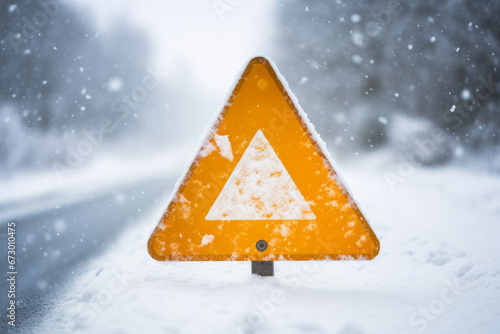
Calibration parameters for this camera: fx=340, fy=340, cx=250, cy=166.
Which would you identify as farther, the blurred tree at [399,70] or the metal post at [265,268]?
the blurred tree at [399,70]

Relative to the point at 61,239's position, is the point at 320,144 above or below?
above

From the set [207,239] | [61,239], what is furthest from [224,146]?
[61,239]

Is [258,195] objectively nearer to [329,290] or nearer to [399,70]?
[329,290]

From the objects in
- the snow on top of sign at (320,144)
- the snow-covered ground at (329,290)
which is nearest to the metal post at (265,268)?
the snow-covered ground at (329,290)

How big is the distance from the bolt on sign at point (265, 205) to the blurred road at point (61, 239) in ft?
6.14

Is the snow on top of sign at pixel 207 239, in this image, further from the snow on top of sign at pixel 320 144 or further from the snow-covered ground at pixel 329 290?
the snow on top of sign at pixel 320 144

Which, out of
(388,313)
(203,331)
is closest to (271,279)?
(203,331)

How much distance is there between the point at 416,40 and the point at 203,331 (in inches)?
468

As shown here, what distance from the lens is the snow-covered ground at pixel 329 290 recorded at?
1.76 metres

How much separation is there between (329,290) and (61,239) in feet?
13.9

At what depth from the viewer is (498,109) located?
26.0ft

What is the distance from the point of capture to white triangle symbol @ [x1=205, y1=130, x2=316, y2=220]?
177 centimetres

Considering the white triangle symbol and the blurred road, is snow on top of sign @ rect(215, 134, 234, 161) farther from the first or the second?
the blurred road

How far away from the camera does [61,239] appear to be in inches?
192
